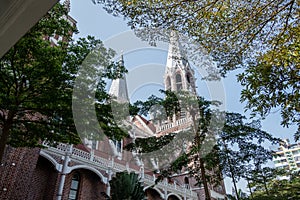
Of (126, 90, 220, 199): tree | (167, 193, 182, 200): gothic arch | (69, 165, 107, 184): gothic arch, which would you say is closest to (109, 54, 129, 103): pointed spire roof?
(126, 90, 220, 199): tree

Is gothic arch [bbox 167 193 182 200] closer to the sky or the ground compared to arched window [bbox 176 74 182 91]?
closer to the ground

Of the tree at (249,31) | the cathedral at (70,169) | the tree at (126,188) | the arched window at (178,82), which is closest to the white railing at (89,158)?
the cathedral at (70,169)

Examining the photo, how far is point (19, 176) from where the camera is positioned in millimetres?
9773

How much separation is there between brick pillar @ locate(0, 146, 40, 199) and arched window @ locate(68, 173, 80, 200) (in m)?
2.94

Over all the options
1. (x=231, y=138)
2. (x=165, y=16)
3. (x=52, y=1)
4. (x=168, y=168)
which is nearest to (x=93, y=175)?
(x=168, y=168)

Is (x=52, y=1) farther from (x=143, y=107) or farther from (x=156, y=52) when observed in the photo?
(x=143, y=107)

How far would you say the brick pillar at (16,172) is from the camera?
9164 millimetres

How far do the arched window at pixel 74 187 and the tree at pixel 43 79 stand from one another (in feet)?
22.2

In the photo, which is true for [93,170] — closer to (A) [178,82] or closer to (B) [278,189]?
(B) [278,189]

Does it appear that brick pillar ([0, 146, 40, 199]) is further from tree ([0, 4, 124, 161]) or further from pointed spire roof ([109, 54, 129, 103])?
pointed spire roof ([109, 54, 129, 103])

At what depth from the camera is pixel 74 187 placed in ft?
43.5

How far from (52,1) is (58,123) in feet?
19.7

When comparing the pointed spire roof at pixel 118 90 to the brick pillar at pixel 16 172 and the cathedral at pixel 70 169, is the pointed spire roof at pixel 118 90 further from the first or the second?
the brick pillar at pixel 16 172

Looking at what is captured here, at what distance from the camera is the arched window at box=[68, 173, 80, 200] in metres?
12.9
